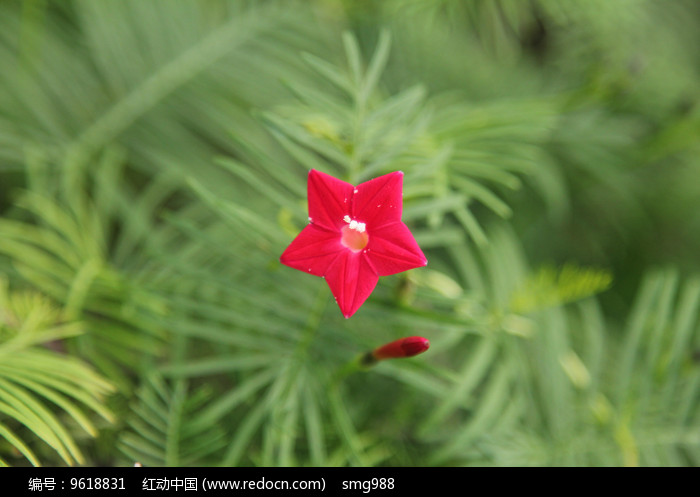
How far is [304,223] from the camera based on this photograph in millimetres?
879

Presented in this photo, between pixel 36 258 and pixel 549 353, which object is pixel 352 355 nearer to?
pixel 549 353

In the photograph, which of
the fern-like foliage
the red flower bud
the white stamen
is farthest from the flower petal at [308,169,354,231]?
the fern-like foliage

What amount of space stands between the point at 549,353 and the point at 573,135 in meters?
0.60

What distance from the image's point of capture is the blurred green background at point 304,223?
2.76 feet

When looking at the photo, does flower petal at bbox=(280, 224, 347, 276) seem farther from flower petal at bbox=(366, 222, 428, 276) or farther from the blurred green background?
the blurred green background

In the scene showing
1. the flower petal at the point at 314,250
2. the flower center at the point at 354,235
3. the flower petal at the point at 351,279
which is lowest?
the flower petal at the point at 351,279

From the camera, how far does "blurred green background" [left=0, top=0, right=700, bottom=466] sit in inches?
33.1

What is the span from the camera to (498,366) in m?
1.03

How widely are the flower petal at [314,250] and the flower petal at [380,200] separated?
0.04 meters

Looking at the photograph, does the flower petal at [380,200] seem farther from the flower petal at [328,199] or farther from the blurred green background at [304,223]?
the blurred green background at [304,223]

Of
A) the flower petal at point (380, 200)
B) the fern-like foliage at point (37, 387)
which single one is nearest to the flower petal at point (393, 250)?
the flower petal at point (380, 200)

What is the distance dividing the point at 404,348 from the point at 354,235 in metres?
0.14

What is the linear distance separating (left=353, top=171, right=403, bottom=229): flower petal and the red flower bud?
0.43 ft

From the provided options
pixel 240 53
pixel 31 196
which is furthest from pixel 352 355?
pixel 240 53
